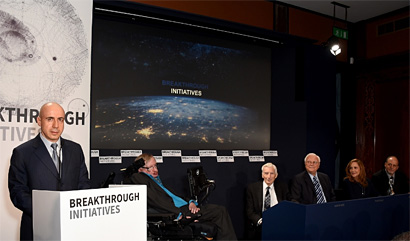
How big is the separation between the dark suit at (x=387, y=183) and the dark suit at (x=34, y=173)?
4.86 m

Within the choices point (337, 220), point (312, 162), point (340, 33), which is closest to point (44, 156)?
point (337, 220)

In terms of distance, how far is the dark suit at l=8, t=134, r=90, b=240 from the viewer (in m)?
2.64

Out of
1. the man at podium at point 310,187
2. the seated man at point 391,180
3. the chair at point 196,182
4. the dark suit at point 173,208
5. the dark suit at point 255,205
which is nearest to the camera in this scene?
the dark suit at point 173,208

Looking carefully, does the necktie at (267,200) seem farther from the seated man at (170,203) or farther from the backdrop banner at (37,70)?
the backdrop banner at (37,70)

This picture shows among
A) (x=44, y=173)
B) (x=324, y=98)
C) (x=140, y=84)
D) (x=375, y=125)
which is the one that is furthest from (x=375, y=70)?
(x=44, y=173)

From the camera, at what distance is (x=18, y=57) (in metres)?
4.08

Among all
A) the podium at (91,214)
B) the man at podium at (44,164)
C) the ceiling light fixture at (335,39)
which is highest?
the ceiling light fixture at (335,39)

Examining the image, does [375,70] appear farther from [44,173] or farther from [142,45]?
[44,173]

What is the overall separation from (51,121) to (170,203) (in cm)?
213

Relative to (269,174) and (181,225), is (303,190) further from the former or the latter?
(181,225)

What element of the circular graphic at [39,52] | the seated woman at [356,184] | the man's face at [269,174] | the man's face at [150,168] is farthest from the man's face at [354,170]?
the circular graphic at [39,52]

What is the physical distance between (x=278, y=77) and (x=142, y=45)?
2.42 metres

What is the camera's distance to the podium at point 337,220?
409 cm

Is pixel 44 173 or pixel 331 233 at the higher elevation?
pixel 44 173
